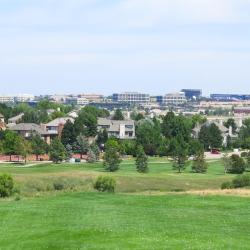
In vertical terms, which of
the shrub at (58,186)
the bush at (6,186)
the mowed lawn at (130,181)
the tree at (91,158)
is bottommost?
the tree at (91,158)

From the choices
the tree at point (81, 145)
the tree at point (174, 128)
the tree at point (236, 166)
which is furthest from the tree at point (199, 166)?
the tree at point (174, 128)

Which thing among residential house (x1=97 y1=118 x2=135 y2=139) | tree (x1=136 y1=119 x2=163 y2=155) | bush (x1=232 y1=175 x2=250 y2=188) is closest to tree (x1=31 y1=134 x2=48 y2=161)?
tree (x1=136 y1=119 x2=163 y2=155)

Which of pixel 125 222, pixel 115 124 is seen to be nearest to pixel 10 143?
pixel 115 124

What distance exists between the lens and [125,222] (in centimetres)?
3219

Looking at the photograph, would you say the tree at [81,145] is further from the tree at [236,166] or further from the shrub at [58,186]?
the shrub at [58,186]

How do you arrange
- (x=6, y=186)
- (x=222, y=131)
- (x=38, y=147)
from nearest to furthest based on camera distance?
1. (x=6, y=186)
2. (x=38, y=147)
3. (x=222, y=131)

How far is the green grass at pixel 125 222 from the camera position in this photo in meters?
25.9

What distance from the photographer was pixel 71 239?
26891 mm

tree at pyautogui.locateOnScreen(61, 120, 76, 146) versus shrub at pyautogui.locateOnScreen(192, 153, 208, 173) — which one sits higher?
tree at pyautogui.locateOnScreen(61, 120, 76, 146)

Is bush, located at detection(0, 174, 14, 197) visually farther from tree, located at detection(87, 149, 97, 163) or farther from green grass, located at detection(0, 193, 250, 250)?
tree, located at detection(87, 149, 97, 163)

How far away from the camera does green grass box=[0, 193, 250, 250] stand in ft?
85.0

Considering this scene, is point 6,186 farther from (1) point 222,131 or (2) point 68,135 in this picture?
(1) point 222,131

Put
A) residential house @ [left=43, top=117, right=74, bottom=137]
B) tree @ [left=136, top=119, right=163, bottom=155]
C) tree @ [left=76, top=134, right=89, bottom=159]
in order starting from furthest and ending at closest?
residential house @ [left=43, top=117, right=74, bottom=137] < tree @ [left=136, top=119, right=163, bottom=155] < tree @ [left=76, top=134, right=89, bottom=159]

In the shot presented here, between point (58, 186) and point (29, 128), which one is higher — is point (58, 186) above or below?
below
